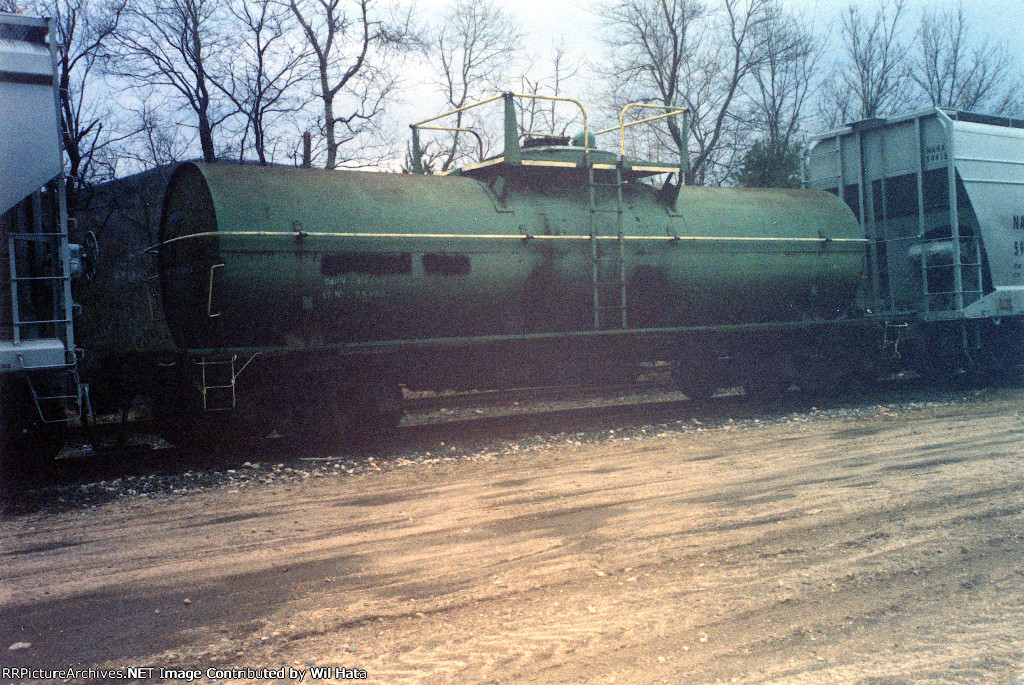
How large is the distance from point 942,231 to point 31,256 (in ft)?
44.9

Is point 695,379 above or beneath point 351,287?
beneath

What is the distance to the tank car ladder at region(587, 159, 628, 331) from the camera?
37.7 ft

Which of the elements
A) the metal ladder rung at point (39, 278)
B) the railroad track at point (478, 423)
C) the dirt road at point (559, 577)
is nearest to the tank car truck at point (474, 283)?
the railroad track at point (478, 423)

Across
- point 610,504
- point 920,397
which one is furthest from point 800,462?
point 920,397

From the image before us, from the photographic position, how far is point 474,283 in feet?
34.7

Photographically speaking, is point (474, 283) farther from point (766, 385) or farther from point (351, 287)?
point (766, 385)

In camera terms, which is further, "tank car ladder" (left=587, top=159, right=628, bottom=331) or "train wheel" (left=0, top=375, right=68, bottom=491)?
"tank car ladder" (left=587, top=159, right=628, bottom=331)

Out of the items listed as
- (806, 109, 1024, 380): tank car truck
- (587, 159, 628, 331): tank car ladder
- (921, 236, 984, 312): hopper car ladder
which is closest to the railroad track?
(806, 109, 1024, 380): tank car truck

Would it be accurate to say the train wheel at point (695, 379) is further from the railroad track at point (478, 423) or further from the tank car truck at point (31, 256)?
the tank car truck at point (31, 256)

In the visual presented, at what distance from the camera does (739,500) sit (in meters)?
6.60

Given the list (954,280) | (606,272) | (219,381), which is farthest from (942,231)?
(219,381)

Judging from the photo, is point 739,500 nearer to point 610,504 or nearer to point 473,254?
point 610,504

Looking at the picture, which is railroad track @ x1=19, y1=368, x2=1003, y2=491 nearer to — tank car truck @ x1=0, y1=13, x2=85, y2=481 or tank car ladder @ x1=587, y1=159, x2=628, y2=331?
tank car truck @ x1=0, y1=13, x2=85, y2=481

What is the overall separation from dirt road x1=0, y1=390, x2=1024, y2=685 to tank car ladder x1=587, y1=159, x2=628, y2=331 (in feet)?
12.7
